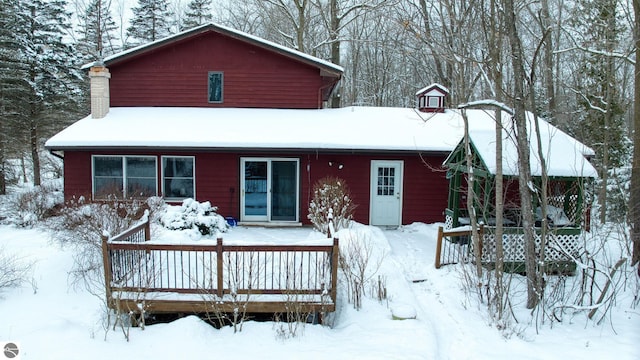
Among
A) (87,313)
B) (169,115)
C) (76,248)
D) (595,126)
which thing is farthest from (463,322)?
(595,126)

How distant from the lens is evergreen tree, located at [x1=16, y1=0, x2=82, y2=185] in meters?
19.2

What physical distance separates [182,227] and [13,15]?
1585cm

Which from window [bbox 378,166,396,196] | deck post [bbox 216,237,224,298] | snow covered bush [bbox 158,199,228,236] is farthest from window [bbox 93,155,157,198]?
deck post [bbox 216,237,224,298]

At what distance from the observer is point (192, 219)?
9461 millimetres

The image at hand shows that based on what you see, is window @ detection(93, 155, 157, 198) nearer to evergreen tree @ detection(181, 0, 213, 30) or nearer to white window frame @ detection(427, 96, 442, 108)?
white window frame @ detection(427, 96, 442, 108)

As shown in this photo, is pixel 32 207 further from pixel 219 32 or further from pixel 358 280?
pixel 358 280

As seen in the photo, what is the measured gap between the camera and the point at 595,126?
1648 centimetres

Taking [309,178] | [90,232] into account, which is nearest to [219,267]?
[90,232]

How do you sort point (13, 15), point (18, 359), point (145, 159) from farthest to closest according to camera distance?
point (13, 15), point (145, 159), point (18, 359)

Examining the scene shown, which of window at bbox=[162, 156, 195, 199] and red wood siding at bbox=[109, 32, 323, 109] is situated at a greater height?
red wood siding at bbox=[109, 32, 323, 109]

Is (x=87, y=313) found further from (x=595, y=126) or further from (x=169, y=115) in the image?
(x=595, y=126)

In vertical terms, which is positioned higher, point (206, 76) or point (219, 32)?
point (219, 32)

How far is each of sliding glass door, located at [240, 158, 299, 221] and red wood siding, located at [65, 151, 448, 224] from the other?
7.0 inches

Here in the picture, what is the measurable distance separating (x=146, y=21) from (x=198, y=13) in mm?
3550
